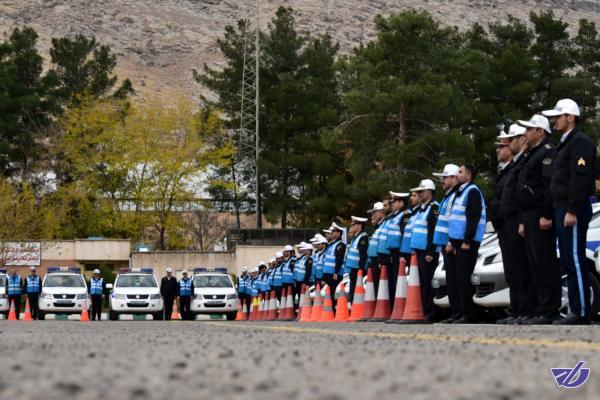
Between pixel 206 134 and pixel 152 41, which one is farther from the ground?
pixel 152 41

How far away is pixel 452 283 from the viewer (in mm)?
16062

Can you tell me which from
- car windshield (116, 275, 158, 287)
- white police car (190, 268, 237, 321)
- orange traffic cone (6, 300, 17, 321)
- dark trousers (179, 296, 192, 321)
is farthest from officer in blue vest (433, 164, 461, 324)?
→ orange traffic cone (6, 300, 17, 321)

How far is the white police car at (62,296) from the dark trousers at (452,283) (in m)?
23.9

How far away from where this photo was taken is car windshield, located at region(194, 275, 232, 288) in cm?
4091

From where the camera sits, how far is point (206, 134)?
261ft

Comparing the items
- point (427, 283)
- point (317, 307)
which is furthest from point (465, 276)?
point (317, 307)

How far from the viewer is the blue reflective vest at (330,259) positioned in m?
24.9

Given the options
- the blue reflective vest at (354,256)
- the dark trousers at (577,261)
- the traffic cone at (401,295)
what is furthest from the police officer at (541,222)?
the blue reflective vest at (354,256)

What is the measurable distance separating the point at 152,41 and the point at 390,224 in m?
183

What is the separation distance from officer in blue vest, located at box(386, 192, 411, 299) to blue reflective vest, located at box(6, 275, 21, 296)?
2233cm

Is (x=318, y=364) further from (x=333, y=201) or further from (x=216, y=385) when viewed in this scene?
(x=333, y=201)

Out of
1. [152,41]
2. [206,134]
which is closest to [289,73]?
[206,134]

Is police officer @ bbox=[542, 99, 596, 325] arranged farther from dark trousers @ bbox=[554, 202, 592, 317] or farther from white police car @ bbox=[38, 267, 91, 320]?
white police car @ bbox=[38, 267, 91, 320]

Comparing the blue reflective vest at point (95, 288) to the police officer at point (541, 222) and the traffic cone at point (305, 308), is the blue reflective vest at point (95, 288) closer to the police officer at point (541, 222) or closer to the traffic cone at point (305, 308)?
the traffic cone at point (305, 308)
